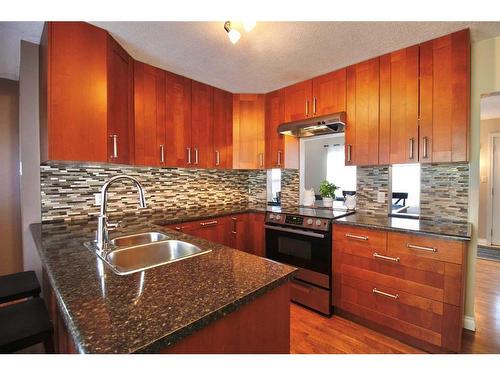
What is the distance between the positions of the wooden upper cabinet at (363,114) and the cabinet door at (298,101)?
45 centimetres

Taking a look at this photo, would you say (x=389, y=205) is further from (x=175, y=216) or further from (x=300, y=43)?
(x=175, y=216)

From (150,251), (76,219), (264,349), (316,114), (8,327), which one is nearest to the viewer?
(264,349)

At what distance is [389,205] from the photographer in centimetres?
242

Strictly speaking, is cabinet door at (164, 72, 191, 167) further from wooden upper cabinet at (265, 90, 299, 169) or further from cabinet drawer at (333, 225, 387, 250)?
cabinet drawer at (333, 225, 387, 250)

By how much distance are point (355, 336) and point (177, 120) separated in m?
2.63

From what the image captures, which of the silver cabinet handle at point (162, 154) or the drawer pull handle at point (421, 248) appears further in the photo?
the silver cabinet handle at point (162, 154)

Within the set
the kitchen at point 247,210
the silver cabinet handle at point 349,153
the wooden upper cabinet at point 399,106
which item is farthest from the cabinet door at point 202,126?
the wooden upper cabinet at point 399,106

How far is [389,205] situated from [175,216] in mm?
2185

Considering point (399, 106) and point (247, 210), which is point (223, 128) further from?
point (399, 106)

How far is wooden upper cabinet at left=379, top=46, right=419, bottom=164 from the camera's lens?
78.7 inches

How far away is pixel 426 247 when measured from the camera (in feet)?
5.56

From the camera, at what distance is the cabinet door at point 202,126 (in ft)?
8.99

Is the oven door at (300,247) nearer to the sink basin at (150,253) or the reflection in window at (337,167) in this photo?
the sink basin at (150,253)
